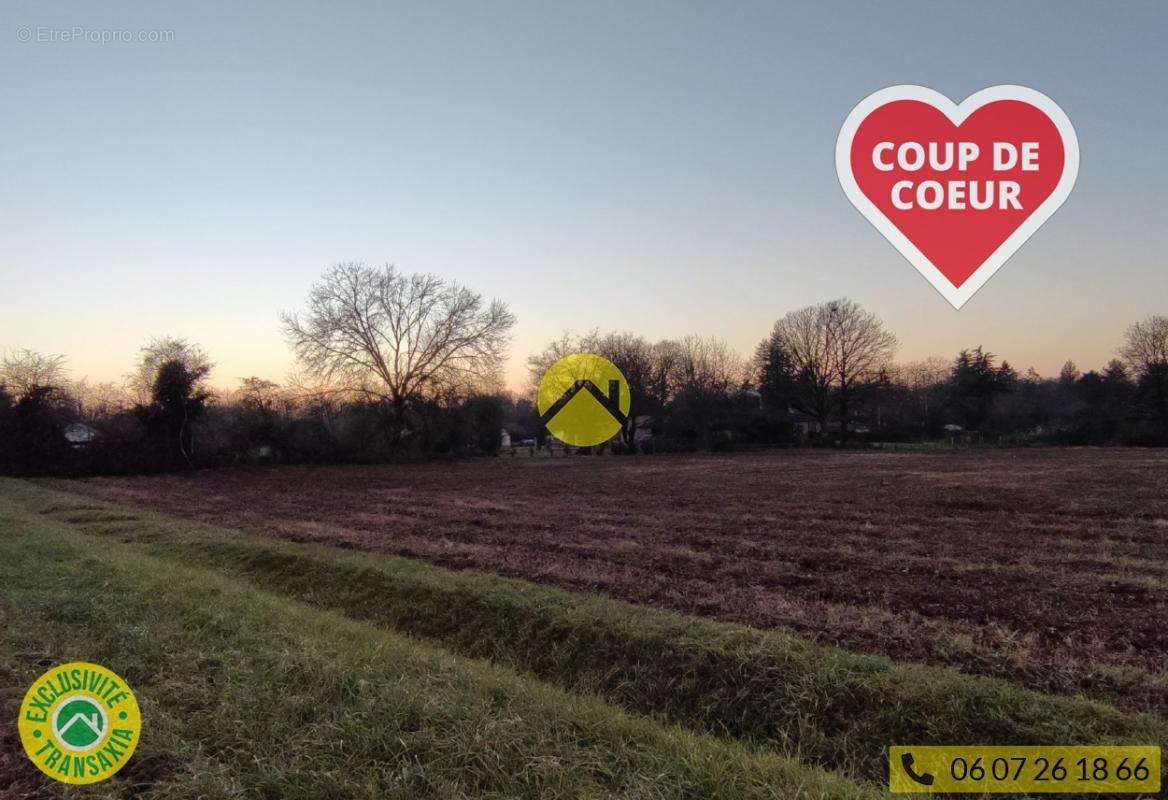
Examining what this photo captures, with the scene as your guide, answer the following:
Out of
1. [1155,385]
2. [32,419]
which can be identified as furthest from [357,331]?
[1155,385]

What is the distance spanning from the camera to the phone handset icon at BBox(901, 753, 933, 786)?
4.21 metres

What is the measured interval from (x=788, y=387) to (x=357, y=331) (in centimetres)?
4312

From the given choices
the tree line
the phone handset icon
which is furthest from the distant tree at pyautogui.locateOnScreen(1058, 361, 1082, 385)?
the phone handset icon

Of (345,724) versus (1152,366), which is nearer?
(345,724)

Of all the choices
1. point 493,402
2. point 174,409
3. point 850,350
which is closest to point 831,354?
point 850,350

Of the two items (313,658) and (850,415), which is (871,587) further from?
(850,415)

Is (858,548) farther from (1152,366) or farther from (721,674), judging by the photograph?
(1152,366)

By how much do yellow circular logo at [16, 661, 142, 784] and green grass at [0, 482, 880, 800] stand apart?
0.40ft

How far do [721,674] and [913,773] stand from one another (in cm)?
173

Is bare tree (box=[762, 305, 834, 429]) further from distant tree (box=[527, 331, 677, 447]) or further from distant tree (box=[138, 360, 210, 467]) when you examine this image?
distant tree (box=[138, 360, 210, 467])

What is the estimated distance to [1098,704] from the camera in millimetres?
4707

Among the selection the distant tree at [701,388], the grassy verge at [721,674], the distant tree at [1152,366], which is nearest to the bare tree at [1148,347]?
the distant tree at [1152,366]

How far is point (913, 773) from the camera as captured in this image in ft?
14.2

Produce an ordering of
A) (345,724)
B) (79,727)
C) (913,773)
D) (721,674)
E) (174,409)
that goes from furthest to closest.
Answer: (174,409)
(721,674)
(913,773)
(345,724)
(79,727)
